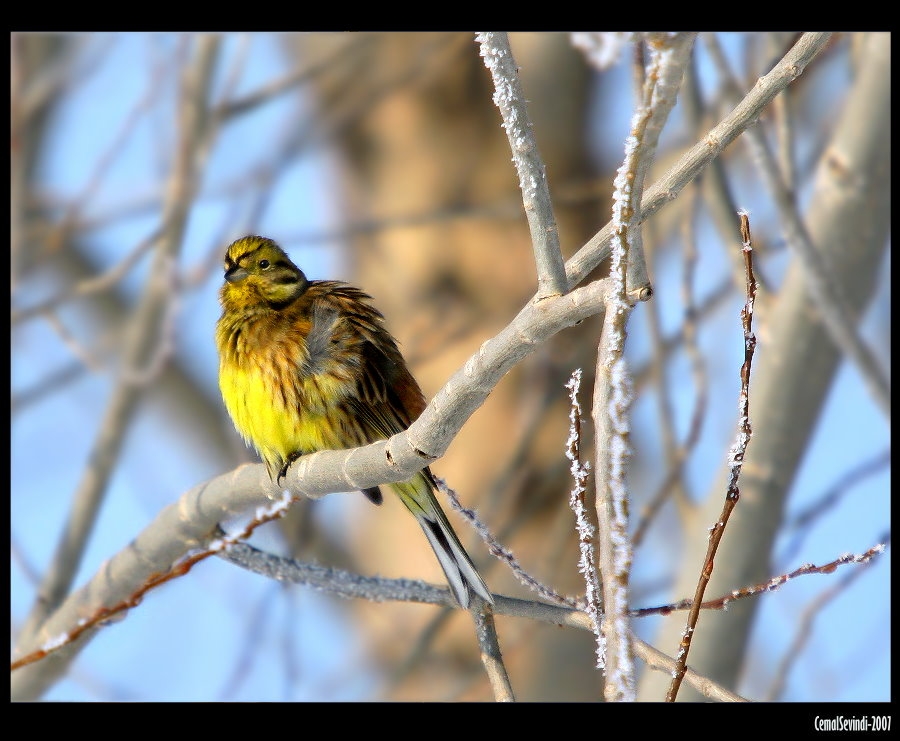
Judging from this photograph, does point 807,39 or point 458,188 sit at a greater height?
point 458,188

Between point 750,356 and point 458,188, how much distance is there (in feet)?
18.1

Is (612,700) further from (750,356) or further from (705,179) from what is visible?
(705,179)

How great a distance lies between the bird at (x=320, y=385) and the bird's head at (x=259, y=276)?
33 mm

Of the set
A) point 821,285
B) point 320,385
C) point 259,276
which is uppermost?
point 259,276

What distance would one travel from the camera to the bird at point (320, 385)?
12.5 feet

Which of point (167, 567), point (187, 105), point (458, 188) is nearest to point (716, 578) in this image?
point (167, 567)

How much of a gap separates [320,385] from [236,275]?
0.80m

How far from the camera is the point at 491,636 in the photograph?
295cm

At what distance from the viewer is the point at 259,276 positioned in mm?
4320

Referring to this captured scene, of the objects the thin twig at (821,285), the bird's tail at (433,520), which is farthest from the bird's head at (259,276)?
the thin twig at (821,285)

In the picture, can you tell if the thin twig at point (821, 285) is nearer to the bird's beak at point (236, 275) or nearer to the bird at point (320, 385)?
the bird at point (320, 385)

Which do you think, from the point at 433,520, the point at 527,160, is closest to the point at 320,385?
the point at 433,520

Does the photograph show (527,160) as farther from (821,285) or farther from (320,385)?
(821,285)

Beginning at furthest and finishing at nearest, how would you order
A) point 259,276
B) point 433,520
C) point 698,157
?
point 259,276 < point 433,520 < point 698,157
